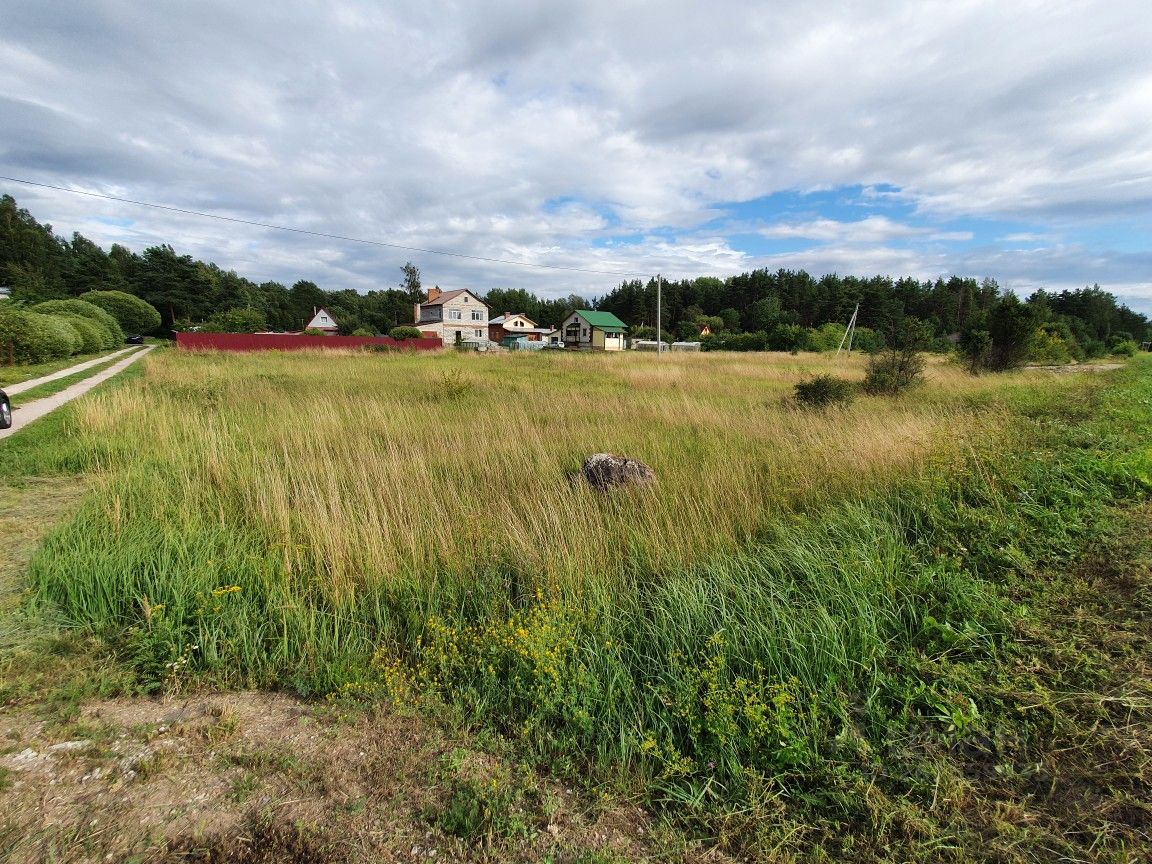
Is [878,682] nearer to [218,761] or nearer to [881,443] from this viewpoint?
[218,761]

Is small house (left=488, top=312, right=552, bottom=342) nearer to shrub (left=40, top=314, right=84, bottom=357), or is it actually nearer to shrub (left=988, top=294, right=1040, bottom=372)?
shrub (left=40, top=314, right=84, bottom=357)

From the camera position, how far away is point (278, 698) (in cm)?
276

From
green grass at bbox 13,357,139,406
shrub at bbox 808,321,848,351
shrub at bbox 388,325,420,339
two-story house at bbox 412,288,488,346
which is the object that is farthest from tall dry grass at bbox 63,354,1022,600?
two-story house at bbox 412,288,488,346

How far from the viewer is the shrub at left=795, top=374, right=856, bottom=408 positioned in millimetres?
11641

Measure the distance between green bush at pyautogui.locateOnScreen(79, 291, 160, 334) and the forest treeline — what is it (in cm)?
332

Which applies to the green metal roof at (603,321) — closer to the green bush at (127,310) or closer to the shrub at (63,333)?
the green bush at (127,310)

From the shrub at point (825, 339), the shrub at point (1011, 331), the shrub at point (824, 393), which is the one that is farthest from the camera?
the shrub at point (825, 339)

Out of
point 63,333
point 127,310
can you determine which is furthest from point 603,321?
point 63,333

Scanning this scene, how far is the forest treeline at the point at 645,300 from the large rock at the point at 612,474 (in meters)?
33.4

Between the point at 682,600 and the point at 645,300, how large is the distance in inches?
3458

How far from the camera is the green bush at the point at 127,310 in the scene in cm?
4631

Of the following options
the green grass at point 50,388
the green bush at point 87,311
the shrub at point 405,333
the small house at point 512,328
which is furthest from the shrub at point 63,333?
the small house at point 512,328

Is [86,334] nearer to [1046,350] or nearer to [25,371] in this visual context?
[25,371]

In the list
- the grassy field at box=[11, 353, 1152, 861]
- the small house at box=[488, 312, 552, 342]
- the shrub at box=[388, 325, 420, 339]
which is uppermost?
the small house at box=[488, 312, 552, 342]
